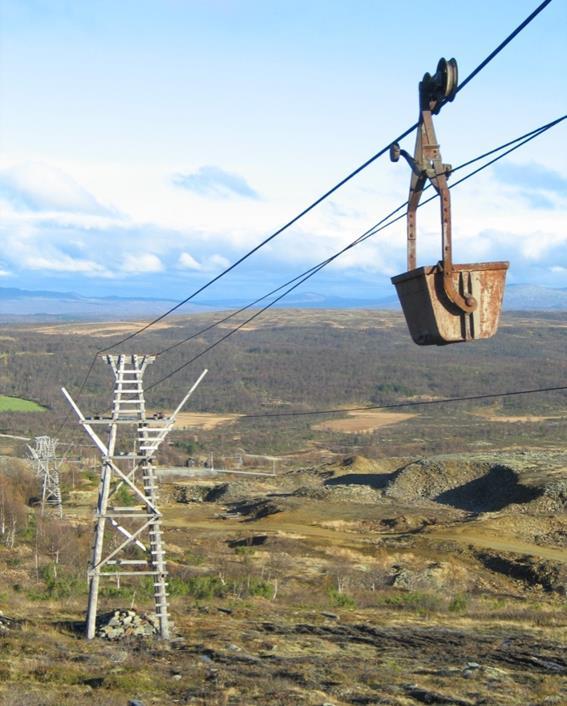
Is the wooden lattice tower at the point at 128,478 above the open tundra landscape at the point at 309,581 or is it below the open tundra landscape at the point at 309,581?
above

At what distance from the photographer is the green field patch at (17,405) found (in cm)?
10262

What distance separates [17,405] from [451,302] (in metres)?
103

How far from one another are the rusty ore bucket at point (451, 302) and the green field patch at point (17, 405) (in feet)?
322

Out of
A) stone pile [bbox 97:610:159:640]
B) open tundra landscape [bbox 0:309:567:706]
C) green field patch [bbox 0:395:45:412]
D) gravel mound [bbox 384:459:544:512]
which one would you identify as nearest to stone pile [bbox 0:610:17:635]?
open tundra landscape [bbox 0:309:567:706]

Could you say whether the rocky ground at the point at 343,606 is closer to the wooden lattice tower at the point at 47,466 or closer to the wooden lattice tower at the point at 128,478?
the wooden lattice tower at the point at 128,478

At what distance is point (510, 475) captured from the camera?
4741 centimetres

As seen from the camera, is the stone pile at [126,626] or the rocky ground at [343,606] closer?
the rocky ground at [343,606]

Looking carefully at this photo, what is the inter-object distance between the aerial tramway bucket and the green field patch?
9827cm

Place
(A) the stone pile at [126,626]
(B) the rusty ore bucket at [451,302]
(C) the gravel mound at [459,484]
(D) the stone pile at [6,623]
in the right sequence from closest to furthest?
(B) the rusty ore bucket at [451,302]
(A) the stone pile at [126,626]
(D) the stone pile at [6,623]
(C) the gravel mound at [459,484]

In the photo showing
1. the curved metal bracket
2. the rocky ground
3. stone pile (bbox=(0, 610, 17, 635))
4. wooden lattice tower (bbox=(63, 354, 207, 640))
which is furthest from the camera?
stone pile (bbox=(0, 610, 17, 635))

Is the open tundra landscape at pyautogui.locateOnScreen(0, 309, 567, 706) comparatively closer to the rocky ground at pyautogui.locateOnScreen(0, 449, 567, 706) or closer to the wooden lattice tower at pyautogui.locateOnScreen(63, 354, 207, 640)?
the rocky ground at pyautogui.locateOnScreen(0, 449, 567, 706)

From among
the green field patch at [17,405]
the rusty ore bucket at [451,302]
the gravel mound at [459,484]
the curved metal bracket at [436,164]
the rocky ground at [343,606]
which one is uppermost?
the curved metal bracket at [436,164]

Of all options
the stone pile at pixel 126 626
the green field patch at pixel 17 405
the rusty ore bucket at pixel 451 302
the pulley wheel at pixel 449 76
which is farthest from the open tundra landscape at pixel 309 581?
the green field patch at pixel 17 405

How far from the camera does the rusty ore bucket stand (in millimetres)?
7145
